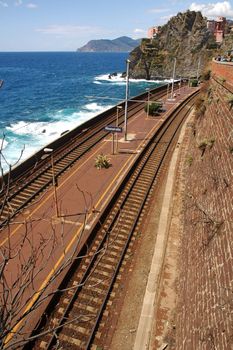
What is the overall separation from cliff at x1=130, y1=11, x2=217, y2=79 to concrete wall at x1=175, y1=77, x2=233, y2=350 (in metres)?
109

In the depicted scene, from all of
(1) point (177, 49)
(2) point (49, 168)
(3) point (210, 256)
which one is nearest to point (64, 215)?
(2) point (49, 168)

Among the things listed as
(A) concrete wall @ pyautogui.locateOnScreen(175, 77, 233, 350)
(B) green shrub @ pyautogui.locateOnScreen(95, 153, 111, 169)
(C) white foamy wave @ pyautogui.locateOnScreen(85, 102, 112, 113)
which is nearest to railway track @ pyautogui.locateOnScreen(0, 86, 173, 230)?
(B) green shrub @ pyautogui.locateOnScreen(95, 153, 111, 169)

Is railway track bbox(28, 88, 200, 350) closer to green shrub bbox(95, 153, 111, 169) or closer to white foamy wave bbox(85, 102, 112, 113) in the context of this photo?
green shrub bbox(95, 153, 111, 169)

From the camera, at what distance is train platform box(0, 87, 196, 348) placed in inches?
480

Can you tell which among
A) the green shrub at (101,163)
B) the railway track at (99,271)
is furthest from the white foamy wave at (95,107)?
the green shrub at (101,163)

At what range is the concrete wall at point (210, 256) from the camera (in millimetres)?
8211

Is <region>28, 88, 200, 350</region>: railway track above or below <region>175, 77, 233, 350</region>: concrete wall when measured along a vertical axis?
below

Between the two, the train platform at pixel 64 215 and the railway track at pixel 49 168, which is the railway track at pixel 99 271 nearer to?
the train platform at pixel 64 215

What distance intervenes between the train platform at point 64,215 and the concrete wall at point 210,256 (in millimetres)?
4493

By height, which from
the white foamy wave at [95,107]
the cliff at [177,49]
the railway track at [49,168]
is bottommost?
the railway track at [49,168]

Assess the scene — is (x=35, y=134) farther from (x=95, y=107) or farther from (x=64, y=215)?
(x=64, y=215)

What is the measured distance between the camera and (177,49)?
5103 inches

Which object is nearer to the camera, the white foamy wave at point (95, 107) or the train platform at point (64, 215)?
the train platform at point (64, 215)

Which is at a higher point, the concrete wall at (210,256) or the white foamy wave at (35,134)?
the concrete wall at (210,256)
